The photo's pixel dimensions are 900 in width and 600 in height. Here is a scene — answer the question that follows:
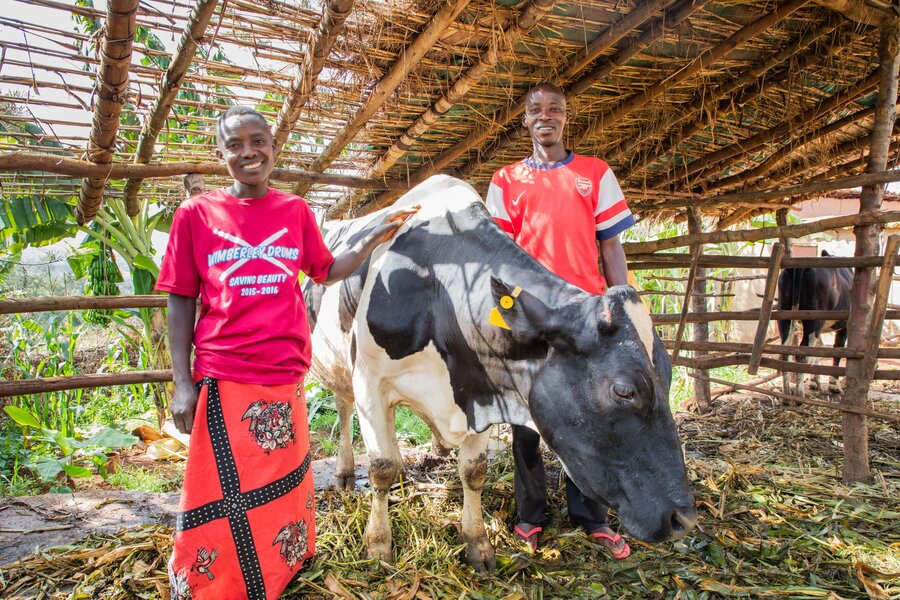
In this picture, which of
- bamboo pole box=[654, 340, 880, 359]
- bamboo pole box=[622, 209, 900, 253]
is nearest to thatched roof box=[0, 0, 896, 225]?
bamboo pole box=[622, 209, 900, 253]

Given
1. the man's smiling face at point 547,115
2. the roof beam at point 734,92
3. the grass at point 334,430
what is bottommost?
the grass at point 334,430

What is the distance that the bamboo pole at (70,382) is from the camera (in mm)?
3621

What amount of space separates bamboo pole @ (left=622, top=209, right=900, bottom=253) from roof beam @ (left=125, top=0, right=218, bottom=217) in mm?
3741

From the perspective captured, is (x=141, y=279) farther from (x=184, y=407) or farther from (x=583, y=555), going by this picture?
(x=583, y=555)

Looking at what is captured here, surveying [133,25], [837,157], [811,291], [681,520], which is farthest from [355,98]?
[811,291]

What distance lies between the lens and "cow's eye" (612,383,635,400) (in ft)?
6.18

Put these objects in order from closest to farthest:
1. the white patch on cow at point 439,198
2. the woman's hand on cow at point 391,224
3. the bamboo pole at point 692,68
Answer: the woman's hand on cow at point 391,224 < the white patch on cow at point 439,198 < the bamboo pole at point 692,68

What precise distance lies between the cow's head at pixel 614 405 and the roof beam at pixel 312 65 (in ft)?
5.02

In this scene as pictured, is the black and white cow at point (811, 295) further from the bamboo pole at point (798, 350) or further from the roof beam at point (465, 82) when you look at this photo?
the roof beam at point (465, 82)

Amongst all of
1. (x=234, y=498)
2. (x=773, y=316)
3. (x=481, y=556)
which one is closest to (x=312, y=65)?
(x=234, y=498)

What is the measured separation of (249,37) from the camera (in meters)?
3.06

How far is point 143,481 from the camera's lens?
480 centimetres

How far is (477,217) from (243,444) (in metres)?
1.41

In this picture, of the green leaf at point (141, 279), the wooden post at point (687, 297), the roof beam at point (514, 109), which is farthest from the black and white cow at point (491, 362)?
the green leaf at point (141, 279)
